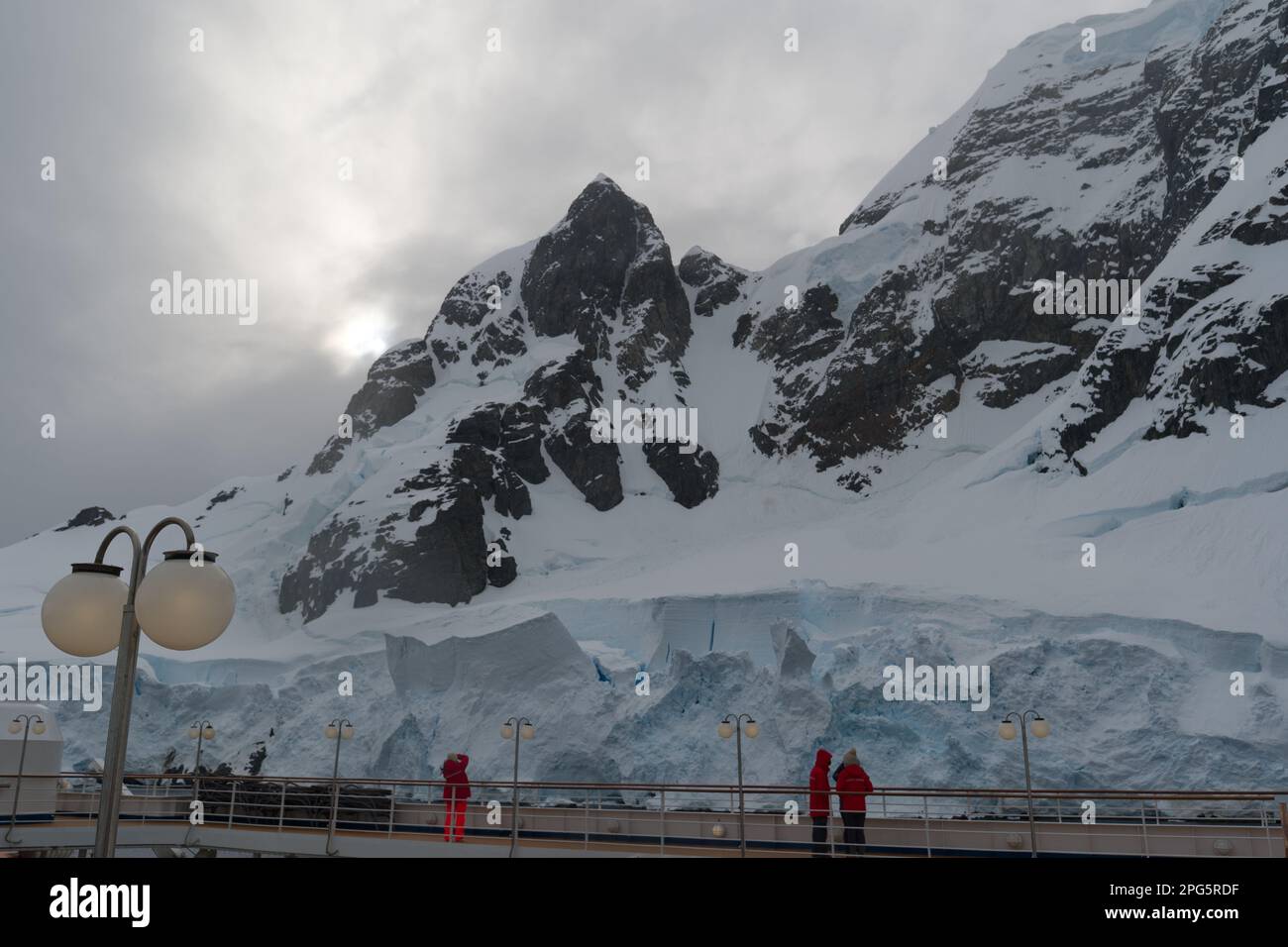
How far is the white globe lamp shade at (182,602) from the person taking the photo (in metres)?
4.12

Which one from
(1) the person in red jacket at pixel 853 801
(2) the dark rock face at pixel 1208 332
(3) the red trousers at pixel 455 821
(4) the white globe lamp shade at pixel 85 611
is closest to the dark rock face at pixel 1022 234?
(2) the dark rock face at pixel 1208 332

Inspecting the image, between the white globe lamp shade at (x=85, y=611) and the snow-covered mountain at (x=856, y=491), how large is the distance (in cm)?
3192

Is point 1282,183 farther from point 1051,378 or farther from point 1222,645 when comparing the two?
point 1222,645

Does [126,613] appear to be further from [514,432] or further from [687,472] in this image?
[687,472]

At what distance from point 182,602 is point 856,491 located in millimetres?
84376

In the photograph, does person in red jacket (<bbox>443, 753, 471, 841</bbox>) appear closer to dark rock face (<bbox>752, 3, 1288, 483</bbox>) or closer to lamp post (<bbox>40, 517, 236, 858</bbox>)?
lamp post (<bbox>40, 517, 236, 858</bbox>)

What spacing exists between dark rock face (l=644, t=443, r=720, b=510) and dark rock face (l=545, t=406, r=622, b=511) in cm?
440

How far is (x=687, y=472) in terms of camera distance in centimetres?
9438

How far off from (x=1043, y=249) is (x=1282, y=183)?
30.1 metres

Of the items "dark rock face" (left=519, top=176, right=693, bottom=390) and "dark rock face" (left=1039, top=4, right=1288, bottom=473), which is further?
"dark rock face" (left=519, top=176, right=693, bottom=390)

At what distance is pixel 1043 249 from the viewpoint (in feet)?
291

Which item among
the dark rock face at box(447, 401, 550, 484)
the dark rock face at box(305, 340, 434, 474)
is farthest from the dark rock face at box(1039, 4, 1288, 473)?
the dark rock face at box(305, 340, 434, 474)

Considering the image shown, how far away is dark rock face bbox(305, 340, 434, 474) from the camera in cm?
10131

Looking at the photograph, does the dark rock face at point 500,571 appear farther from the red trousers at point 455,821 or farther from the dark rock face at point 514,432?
the red trousers at point 455,821
